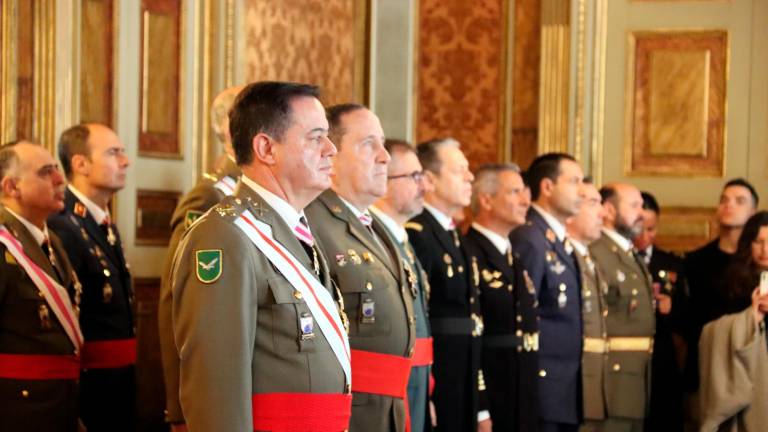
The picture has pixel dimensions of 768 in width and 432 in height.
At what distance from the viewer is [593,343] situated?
5590mm

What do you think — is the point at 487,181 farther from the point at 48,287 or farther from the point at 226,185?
the point at 48,287

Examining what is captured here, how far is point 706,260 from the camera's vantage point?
6.52m

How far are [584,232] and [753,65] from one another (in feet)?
7.33

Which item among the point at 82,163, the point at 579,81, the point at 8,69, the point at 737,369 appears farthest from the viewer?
the point at 579,81

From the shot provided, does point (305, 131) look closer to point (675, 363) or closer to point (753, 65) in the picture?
point (675, 363)

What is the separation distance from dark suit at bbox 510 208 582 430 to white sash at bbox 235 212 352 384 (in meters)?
2.56

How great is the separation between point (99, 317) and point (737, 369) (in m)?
2.57

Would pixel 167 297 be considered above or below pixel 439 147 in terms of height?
below

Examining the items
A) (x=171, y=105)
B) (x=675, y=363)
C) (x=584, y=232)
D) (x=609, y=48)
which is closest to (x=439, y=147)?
(x=584, y=232)

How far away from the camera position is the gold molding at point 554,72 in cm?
731

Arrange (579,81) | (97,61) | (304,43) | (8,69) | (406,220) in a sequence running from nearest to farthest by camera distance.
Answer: (406,220) < (8,69) < (97,61) < (304,43) < (579,81)

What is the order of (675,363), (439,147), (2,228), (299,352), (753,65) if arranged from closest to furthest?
(299,352) → (2,228) → (439,147) → (675,363) → (753,65)

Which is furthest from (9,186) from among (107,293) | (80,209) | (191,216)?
(191,216)

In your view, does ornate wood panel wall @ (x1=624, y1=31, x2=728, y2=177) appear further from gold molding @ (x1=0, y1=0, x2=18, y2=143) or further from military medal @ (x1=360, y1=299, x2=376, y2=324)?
military medal @ (x1=360, y1=299, x2=376, y2=324)
